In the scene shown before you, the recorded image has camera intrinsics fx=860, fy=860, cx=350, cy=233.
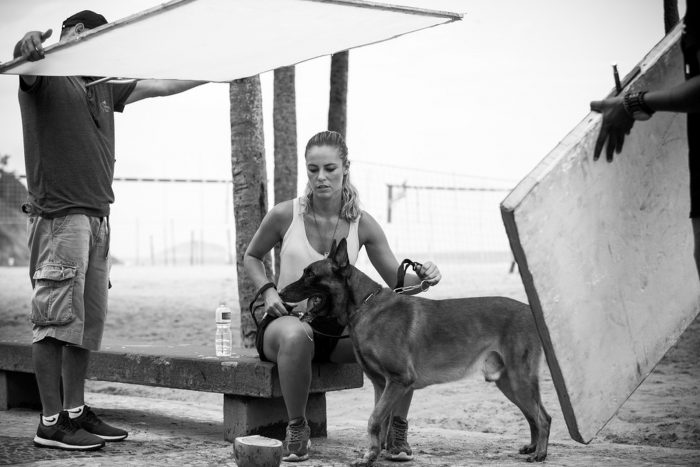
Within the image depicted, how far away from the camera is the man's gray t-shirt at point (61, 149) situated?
4438 millimetres

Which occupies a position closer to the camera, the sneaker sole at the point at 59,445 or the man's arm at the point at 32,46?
the man's arm at the point at 32,46

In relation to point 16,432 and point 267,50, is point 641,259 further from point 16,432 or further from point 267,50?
point 16,432

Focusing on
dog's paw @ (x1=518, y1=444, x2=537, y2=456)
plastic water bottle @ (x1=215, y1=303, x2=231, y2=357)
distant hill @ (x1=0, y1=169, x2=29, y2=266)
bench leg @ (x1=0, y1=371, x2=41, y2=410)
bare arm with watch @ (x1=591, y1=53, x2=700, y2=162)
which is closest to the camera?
bare arm with watch @ (x1=591, y1=53, x2=700, y2=162)

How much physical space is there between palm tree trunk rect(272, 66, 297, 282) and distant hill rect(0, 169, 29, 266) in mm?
15834

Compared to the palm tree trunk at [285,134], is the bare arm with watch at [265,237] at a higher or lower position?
lower

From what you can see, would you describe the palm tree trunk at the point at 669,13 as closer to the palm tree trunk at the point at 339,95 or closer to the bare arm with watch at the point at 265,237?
the palm tree trunk at the point at 339,95

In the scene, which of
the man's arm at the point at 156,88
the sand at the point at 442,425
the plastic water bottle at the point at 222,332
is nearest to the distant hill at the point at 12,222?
the sand at the point at 442,425

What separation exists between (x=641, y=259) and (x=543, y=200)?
65 cm

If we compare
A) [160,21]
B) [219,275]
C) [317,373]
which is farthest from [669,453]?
[219,275]

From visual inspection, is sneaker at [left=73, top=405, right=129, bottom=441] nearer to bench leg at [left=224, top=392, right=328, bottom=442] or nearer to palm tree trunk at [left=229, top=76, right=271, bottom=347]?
→ bench leg at [left=224, top=392, right=328, bottom=442]

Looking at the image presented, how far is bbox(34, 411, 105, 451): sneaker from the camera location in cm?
444

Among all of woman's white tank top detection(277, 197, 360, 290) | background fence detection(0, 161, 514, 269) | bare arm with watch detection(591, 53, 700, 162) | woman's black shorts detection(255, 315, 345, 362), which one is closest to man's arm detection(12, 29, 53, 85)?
woman's white tank top detection(277, 197, 360, 290)

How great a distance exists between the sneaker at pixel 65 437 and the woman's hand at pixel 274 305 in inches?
44.1

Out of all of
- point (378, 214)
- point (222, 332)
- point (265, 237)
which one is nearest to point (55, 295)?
point (265, 237)
